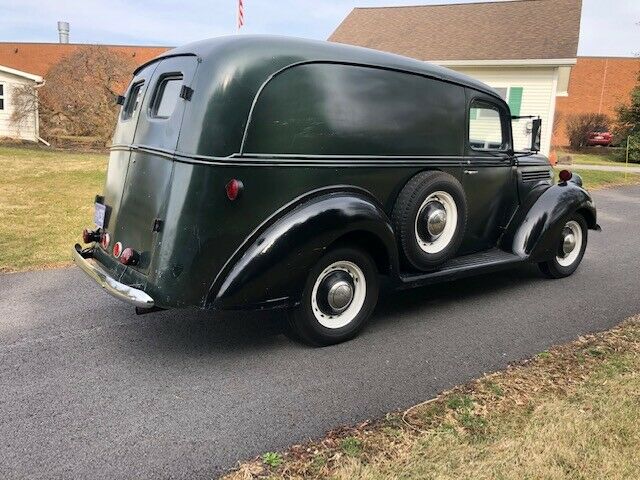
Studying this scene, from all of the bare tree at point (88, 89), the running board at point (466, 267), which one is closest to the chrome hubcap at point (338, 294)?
the running board at point (466, 267)

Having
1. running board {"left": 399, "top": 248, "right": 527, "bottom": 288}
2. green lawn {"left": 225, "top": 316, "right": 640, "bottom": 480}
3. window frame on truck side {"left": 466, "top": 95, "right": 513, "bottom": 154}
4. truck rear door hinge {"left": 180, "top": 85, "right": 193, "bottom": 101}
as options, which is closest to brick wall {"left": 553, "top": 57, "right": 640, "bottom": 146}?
window frame on truck side {"left": 466, "top": 95, "right": 513, "bottom": 154}

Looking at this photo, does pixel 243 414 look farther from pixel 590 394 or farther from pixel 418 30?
pixel 418 30

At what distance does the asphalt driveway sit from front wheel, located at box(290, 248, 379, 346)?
147mm

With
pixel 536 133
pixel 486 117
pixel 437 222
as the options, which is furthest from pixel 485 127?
pixel 437 222

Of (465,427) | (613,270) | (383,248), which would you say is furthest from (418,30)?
(465,427)

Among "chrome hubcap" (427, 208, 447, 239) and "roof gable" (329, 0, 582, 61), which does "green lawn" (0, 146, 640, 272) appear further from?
"roof gable" (329, 0, 582, 61)

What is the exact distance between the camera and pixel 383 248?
4133 mm

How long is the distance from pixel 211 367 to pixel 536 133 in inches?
170

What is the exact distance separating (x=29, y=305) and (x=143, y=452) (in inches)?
107

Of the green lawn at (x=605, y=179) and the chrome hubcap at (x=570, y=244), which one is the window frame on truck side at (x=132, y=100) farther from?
the green lawn at (x=605, y=179)

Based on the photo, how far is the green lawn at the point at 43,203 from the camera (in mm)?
6578

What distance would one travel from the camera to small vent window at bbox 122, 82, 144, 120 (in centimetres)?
436

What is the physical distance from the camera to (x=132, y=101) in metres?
4.49

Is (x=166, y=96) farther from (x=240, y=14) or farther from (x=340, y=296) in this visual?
(x=240, y=14)
